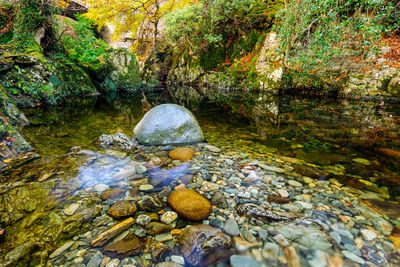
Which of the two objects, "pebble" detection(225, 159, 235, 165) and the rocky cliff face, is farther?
the rocky cliff face

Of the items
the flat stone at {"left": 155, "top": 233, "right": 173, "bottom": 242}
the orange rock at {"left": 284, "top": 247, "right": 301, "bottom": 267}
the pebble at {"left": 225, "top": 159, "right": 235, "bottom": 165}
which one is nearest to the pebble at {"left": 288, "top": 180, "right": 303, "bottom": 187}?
the pebble at {"left": 225, "top": 159, "right": 235, "bottom": 165}

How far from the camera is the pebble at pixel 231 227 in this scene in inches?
57.8

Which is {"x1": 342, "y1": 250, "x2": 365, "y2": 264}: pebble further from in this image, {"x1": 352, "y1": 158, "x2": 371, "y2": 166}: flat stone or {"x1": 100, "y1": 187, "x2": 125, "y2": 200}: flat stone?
{"x1": 100, "y1": 187, "x2": 125, "y2": 200}: flat stone

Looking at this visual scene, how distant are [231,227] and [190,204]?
1.34 ft

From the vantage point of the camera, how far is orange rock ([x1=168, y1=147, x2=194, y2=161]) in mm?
2786

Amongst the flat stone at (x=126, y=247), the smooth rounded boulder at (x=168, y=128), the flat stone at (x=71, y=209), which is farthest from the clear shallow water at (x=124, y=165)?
the smooth rounded boulder at (x=168, y=128)

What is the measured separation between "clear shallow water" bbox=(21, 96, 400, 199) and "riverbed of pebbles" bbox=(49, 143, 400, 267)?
22.0 inches

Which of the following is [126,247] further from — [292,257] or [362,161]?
[362,161]

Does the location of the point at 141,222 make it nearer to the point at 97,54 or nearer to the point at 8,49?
the point at 8,49

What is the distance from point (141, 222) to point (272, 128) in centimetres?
355

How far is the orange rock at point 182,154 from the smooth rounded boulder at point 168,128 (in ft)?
1.42

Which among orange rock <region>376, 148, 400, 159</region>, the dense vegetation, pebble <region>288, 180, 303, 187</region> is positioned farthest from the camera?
the dense vegetation

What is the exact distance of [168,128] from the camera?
3363mm

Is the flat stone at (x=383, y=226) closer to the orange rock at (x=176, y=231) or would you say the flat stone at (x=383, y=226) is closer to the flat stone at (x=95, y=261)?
the orange rock at (x=176, y=231)
